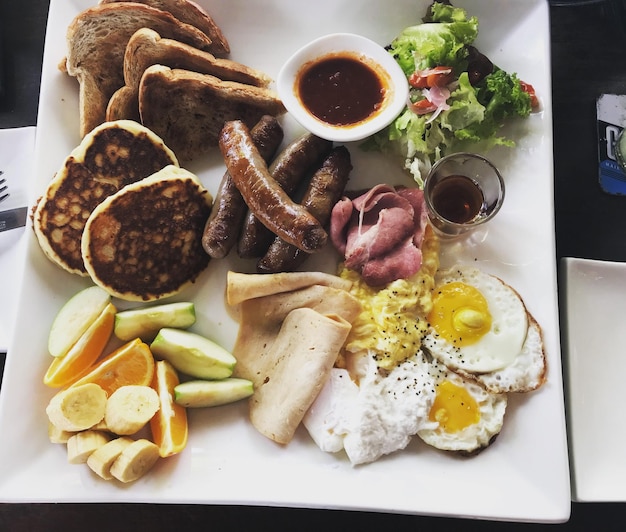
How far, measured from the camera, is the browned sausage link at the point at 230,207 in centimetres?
260

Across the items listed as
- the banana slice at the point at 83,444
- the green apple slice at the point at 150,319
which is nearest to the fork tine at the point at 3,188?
the green apple slice at the point at 150,319

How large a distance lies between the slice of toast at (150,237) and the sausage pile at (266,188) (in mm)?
109

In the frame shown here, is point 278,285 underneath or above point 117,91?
underneath

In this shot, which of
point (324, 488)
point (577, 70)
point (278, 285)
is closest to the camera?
point (324, 488)

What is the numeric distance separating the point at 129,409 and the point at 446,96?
6.67ft

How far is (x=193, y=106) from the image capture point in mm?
2762

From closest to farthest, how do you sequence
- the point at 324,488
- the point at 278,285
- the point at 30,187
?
the point at 324,488, the point at 278,285, the point at 30,187

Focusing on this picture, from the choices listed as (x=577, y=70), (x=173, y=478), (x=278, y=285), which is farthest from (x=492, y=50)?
(x=173, y=478)

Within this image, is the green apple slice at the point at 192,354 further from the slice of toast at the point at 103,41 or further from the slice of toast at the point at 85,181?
the slice of toast at the point at 103,41

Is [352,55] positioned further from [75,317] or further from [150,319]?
[75,317]

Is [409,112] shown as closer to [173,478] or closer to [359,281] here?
[359,281]

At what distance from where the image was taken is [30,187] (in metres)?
2.85

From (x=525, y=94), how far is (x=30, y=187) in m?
2.51

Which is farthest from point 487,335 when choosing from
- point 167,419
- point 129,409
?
point 129,409
